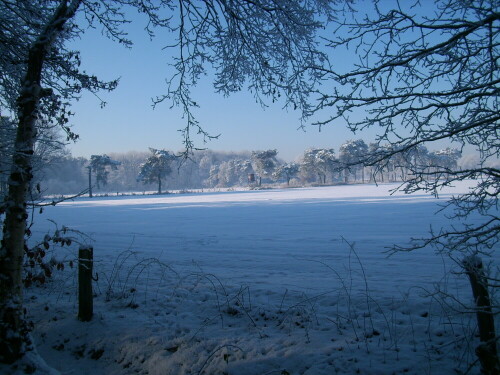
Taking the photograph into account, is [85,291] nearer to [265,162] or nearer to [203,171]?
[265,162]

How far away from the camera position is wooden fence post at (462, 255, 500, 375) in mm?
2662

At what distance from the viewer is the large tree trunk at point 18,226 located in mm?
3170

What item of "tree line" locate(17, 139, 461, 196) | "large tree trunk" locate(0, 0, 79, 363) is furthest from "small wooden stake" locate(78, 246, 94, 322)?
"tree line" locate(17, 139, 461, 196)

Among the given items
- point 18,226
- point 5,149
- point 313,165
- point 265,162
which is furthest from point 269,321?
point 313,165

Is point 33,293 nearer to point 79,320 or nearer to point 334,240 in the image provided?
point 79,320

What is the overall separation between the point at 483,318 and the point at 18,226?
4.67 m

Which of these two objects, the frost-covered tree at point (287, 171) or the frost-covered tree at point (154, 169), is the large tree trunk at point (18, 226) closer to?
the frost-covered tree at point (154, 169)

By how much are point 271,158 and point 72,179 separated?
57.9 m

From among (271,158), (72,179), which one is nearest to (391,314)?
(271,158)

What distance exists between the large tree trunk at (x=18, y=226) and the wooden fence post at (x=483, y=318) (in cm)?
431

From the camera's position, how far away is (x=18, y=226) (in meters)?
3.20

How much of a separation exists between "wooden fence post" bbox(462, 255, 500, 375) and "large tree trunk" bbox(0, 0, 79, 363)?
431 cm

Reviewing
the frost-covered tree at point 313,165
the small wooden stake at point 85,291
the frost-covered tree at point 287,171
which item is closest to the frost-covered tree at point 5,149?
the small wooden stake at point 85,291

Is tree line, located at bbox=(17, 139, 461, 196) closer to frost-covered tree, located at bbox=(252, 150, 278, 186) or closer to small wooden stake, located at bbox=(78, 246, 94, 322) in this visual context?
frost-covered tree, located at bbox=(252, 150, 278, 186)
